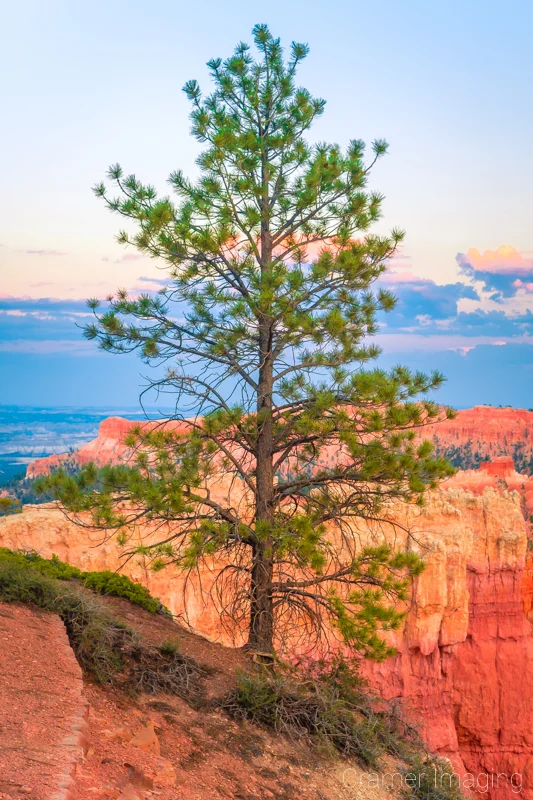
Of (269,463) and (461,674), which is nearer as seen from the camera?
(269,463)

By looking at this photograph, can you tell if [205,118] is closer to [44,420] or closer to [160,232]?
[160,232]

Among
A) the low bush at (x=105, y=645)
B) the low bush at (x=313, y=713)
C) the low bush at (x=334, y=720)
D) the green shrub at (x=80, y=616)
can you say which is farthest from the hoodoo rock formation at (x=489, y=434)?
the green shrub at (x=80, y=616)

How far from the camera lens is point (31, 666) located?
22.9 feet

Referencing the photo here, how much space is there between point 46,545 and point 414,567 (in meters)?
11.6

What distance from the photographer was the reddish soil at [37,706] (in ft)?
15.5

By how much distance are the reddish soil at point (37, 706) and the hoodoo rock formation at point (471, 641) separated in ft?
45.2

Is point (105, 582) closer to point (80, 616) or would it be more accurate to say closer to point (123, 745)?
point (80, 616)

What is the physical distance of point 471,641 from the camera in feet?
95.9

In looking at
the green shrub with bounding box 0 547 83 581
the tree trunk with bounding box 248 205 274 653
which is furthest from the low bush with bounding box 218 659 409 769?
the green shrub with bounding box 0 547 83 581

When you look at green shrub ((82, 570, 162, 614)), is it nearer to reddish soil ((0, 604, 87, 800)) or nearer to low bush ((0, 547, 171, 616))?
low bush ((0, 547, 171, 616))

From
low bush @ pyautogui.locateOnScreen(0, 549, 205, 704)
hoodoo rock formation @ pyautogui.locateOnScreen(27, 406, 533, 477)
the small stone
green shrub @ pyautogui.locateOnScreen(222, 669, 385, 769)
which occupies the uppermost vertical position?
hoodoo rock formation @ pyautogui.locateOnScreen(27, 406, 533, 477)

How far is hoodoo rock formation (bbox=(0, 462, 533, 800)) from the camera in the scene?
84.4ft

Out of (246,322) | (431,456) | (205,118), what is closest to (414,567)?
(431,456)

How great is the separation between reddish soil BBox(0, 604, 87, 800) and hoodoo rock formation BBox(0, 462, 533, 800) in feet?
45.2
